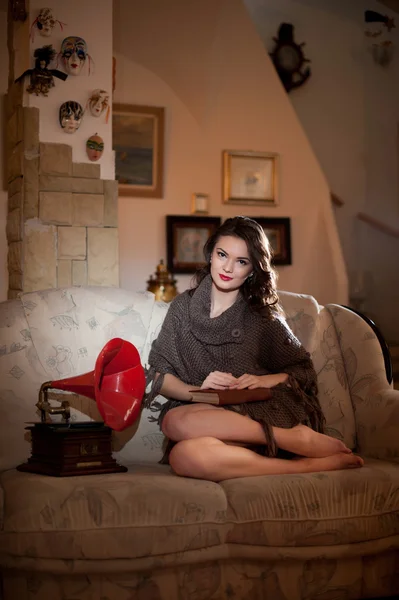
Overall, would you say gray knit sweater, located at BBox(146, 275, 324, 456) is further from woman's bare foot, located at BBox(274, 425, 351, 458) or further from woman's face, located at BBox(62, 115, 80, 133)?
woman's face, located at BBox(62, 115, 80, 133)

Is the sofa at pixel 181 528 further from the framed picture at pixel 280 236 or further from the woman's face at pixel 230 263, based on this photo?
the framed picture at pixel 280 236

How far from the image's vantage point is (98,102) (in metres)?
4.00

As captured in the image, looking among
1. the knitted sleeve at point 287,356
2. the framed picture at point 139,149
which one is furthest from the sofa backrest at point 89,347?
the framed picture at point 139,149

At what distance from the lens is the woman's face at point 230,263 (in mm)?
2557

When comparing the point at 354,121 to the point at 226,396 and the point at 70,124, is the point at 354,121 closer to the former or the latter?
the point at 70,124

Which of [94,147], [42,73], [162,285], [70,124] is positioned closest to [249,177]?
[162,285]

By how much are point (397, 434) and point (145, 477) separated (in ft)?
2.97

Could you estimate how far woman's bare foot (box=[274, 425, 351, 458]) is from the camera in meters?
2.34

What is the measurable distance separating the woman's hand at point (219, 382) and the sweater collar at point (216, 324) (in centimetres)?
17

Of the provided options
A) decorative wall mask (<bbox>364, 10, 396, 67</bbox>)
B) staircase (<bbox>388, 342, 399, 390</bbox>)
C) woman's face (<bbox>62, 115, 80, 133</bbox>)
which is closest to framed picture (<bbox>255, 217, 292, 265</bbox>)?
staircase (<bbox>388, 342, 399, 390</bbox>)

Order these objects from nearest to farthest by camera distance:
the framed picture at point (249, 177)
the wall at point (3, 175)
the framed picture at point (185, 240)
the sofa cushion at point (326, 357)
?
the sofa cushion at point (326, 357)
the wall at point (3, 175)
the framed picture at point (185, 240)
the framed picture at point (249, 177)

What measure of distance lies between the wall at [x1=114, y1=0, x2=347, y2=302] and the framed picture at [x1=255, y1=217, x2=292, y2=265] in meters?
0.08

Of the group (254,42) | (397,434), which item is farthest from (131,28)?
(397,434)

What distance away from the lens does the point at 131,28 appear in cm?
585
